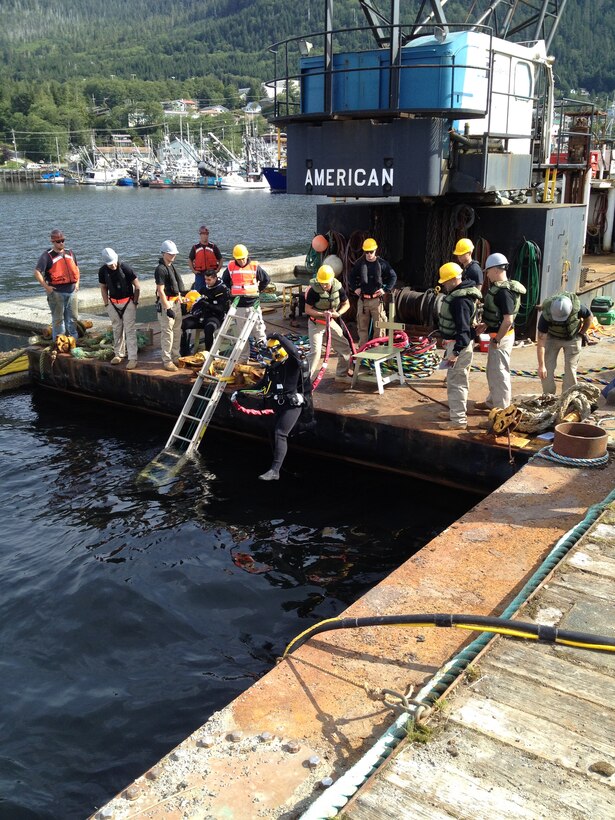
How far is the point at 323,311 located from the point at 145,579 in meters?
4.22

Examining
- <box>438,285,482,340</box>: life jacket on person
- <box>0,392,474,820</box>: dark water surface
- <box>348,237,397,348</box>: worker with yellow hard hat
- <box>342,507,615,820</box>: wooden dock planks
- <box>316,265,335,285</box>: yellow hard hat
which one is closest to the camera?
→ <box>342,507,615,820</box>: wooden dock planks

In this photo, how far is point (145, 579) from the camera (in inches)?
286

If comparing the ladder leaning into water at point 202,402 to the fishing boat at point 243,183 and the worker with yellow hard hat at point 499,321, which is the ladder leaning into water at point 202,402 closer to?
the worker with yellow hard hat at point 499,321

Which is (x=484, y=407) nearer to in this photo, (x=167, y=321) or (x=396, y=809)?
(x=167, y=321)

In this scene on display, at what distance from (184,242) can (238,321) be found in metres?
36.2

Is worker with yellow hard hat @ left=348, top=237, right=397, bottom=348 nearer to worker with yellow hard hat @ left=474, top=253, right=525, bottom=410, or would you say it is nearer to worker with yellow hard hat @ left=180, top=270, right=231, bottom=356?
worker with yellow hard hat @ left=180, top=270, right=231, bottom=356

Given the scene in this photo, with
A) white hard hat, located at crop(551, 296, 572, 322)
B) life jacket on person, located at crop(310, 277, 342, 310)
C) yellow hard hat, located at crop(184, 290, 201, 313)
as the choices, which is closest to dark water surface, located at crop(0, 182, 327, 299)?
yellow hard hat, located at crop(184, 290, 201, 313)

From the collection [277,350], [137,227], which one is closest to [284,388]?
[277,350]

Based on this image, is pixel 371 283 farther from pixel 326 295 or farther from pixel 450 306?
pixel 450 306

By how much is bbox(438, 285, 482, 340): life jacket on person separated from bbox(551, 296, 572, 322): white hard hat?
2.72 feet

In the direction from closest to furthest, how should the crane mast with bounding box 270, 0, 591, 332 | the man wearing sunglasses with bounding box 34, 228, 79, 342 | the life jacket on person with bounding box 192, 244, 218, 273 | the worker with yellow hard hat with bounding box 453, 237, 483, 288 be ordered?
1. the worker with yellow hard hat with bounding box 453, 237, 483, 288
2. the crane mast with bounding box 270, 0, 591, 332
3. the life jacket on person with bounding box 192, 244, 218, 273
4. the man wearing sunglasses with bounding box 34, 228, 79, 342

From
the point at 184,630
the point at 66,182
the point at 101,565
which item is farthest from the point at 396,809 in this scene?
the point at 66,182

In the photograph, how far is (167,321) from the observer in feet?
35.7

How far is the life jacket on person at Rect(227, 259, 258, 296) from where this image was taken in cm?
1045
